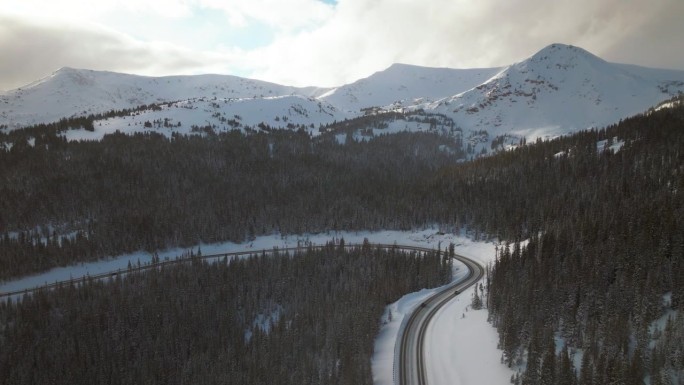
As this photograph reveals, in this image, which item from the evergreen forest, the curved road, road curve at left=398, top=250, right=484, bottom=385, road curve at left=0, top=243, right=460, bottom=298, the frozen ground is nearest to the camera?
the evergreen forest

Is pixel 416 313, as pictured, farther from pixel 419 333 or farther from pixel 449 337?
pixel 449 337

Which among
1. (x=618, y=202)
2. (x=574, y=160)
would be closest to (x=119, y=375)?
(x=618, y=202)

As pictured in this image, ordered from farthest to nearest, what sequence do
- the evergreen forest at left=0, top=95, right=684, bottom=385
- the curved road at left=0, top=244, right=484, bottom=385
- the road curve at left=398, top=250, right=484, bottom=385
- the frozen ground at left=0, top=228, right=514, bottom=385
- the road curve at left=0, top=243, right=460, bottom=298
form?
1. the road curve at left=0, top=243, right=460, bottom=298
2. the curved road at left=0, top=244, right=484, bottom=385
3. the road curve at left=398, top=250, right=484, bottom=385
4. the frozen ground at left=0, top=228, right=514, bottom=385
5. the evergreen forest at left=0, top=95, right=684, bottom=385

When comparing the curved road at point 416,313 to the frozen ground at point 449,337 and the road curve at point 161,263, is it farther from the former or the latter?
the frozen ground at point 449,337

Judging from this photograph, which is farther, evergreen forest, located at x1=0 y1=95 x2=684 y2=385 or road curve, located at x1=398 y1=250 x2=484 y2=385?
road curve, located at x1=398 y1=250 x2=484 y2=385

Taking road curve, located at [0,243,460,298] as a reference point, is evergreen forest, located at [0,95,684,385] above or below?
above

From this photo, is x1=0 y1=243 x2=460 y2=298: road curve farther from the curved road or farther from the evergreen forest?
the evergreen forest

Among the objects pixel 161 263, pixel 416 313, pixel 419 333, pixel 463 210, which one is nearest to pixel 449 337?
pixel 419 333

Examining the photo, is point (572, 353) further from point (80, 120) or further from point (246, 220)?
point (80, 120)

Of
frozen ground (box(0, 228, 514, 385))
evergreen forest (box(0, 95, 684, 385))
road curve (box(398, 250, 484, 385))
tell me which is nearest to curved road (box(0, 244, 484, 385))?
road curve (box(398, 250, 484, 385))
